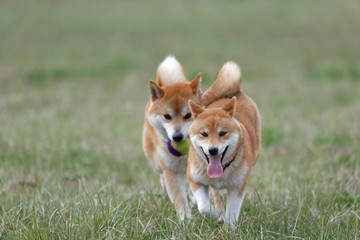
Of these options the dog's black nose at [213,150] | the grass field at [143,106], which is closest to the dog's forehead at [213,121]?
the dog's black nose at [213,150]

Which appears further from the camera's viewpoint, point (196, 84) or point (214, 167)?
point (196, 84)

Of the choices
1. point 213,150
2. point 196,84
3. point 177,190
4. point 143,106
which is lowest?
point 143,106

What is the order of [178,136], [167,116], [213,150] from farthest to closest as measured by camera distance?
[167,116] → [178,136] → [213,150]

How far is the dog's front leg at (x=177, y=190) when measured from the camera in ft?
14.0

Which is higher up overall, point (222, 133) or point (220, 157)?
point (222, 133)

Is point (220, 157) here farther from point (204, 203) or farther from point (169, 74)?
point (169, 74)

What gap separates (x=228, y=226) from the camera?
11.5 ft

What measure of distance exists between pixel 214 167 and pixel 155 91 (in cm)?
139

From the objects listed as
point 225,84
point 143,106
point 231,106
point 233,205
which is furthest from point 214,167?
point 143,106

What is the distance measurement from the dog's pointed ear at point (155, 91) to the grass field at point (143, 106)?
889 mm

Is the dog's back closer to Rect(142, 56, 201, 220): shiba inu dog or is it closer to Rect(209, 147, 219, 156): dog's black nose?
Rect(142, 56, 201, 220): shiba inu dog

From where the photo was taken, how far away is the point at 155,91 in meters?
4.70

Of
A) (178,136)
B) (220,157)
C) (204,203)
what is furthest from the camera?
(178,136)

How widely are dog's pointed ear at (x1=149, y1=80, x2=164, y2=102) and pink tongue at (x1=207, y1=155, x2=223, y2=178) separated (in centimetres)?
129
